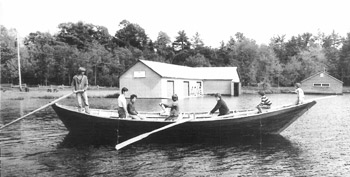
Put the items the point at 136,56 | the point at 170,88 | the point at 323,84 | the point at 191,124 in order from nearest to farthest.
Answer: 1. the point at 191,124
2. the point at 170,88
3. the point at 323,84
4. the point at 136,56

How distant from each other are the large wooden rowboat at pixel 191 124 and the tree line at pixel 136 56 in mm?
50411

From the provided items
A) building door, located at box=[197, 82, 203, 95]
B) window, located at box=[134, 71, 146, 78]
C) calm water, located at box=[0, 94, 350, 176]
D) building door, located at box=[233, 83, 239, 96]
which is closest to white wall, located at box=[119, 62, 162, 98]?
window, located at box=[134, 71, 146, 78]

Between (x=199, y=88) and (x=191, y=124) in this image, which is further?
(x=199, y=88)

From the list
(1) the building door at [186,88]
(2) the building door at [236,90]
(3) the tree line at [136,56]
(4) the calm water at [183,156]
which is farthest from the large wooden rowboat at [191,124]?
(3) the tree line at [136,56]

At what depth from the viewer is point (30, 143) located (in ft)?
41.0

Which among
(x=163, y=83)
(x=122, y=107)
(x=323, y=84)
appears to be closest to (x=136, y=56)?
(x=163, y=83)

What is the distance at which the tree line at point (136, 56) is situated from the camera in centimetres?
6300

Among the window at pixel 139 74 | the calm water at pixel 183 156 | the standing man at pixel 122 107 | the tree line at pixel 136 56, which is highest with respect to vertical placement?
the tree line at pixel 136 56

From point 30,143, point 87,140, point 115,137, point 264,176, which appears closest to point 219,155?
point 264,176

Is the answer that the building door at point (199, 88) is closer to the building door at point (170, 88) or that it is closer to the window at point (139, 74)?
the building door at point (170, 88)

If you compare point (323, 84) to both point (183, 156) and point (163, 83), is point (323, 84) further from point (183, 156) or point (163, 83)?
point (183, 156)

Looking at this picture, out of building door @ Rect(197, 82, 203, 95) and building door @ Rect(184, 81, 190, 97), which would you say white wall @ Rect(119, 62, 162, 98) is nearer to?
building door @ Rect(184, 81, 190, 97)

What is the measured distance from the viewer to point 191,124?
499 inches

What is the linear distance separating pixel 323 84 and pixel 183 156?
4874cm
